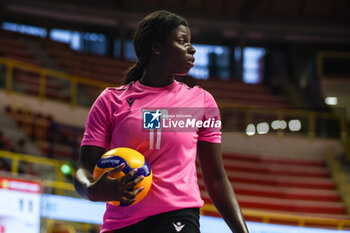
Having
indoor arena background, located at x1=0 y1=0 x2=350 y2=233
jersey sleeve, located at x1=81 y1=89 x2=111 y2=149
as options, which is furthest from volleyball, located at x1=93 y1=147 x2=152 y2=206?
indoor arena background, located at x1=0 y1=0 x2=350 y2=233

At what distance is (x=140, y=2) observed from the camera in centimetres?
2005

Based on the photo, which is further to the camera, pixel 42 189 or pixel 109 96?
pixel 42 189

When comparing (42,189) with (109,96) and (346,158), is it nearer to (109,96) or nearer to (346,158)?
(109,96)

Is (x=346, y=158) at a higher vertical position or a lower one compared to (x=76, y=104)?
lower

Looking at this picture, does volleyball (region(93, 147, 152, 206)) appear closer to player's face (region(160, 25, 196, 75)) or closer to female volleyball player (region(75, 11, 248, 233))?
female volleyball player (region(75, 11, 248, 233))

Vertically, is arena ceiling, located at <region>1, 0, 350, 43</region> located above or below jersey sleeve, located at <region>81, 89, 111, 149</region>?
above

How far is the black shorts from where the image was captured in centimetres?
176

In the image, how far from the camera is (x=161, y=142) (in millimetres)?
1822

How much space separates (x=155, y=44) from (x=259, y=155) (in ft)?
42.6

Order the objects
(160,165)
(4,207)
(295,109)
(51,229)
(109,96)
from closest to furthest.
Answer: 1. (160,165)
2. (109,96)
3. (4,207)
4. (51,229)
5. (295,109)

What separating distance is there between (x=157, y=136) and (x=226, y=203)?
351 mm

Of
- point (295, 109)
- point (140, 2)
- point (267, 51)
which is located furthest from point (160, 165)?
point (267, 51)

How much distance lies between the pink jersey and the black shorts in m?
0.02

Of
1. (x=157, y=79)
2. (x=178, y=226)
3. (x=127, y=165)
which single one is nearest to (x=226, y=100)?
(x=157, y=79)
